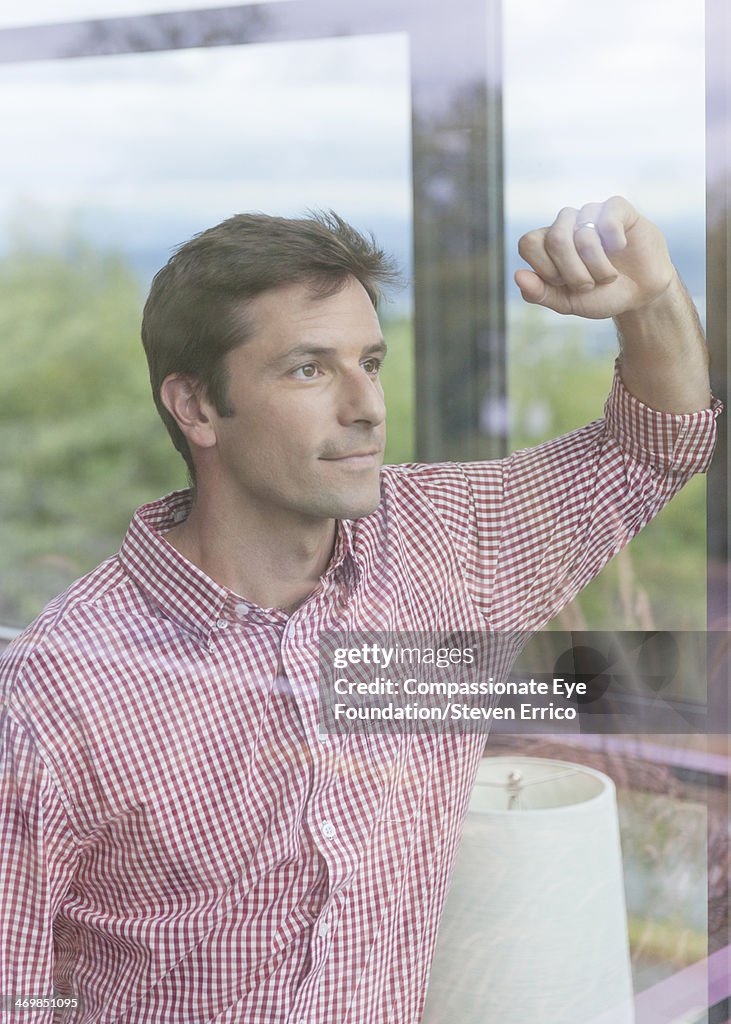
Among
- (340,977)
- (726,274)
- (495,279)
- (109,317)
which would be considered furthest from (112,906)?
(726,274)

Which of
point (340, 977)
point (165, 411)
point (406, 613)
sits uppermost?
point (165, 411)

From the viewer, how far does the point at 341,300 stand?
820 millimetres

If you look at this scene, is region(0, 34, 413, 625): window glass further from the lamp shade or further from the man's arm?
the lamp shade

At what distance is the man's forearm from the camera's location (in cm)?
84

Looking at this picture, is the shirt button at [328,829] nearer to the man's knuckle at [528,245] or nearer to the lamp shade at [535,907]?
the lamp shade at [535,907]

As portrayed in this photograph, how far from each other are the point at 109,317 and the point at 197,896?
0.42 m

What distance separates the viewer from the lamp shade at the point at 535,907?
880 millimetres

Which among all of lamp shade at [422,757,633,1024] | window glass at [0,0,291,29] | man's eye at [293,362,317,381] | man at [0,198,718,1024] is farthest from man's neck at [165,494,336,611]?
window glass at [0,0,291,29]

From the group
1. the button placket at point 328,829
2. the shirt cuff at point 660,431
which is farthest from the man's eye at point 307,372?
the button placket at point 328,829

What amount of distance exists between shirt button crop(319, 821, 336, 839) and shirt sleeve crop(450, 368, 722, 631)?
19cm

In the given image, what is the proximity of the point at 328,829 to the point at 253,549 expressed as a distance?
0.69 feet

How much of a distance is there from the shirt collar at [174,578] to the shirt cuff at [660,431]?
28cm

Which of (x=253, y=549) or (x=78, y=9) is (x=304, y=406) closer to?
(x=253, y=549)

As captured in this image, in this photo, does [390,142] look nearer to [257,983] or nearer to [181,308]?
[181,308]
